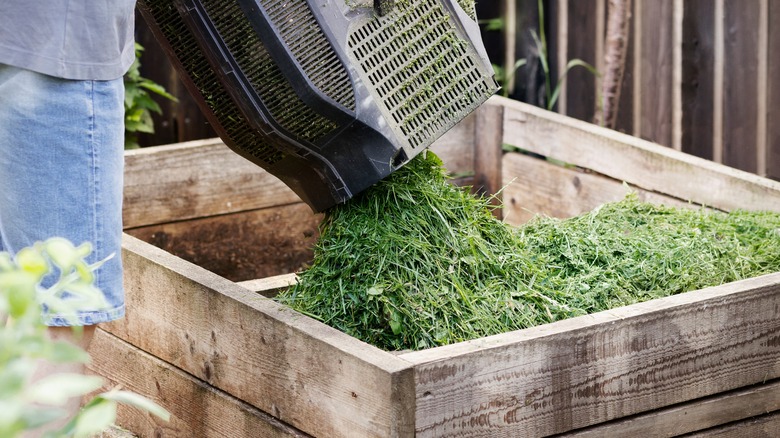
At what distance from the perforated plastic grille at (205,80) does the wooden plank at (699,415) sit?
822mm

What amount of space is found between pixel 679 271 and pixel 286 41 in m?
1.00

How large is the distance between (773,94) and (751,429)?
165cm

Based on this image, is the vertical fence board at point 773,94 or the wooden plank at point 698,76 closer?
the vertical fence board at point 773,94

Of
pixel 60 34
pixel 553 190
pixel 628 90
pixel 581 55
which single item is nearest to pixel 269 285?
pixel 60 34

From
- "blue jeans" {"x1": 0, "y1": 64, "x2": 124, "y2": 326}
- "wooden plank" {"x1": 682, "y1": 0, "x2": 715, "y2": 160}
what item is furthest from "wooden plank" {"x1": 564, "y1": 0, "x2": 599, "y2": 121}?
"blue jeans" {"x1": 0, "y1": 64, "x2": 124, "y2": 326}

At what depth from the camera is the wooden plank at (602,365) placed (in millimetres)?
1772

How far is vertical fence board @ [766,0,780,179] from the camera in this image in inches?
135

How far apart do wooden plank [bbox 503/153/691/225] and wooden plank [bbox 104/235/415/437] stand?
1.25 meters

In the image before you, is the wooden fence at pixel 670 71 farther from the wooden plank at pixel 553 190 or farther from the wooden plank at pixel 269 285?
the wooden plank at pixel 269 285

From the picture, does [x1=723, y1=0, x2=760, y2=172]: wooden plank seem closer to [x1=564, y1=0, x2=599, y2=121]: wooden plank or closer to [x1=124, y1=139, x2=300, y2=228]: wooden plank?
[x1=564, y1=0, x2=599, y2=121]: wooden plank

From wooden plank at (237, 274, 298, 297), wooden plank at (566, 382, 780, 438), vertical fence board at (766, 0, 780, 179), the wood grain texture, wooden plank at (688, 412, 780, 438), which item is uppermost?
the wood grain texture

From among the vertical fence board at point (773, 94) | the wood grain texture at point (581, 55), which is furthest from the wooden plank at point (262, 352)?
the wood grain texture at point (581, 55)

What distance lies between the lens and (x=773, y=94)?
11.4 feet

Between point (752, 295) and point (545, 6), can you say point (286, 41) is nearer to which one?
point (752, 295)
